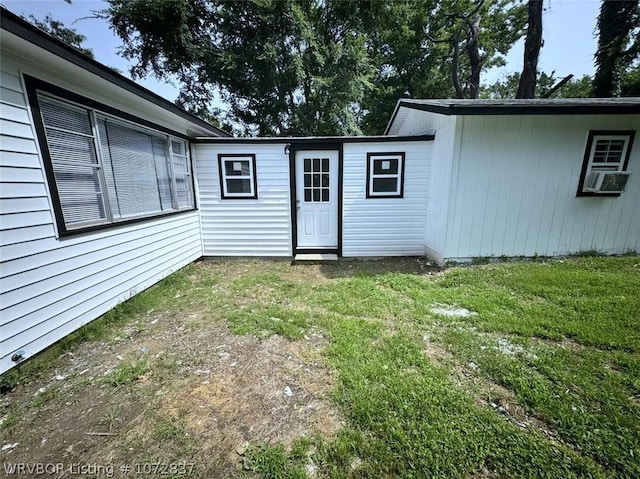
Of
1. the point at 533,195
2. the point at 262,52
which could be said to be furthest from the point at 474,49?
the point at 533,195

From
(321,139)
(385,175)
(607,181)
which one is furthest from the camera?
(385,175)

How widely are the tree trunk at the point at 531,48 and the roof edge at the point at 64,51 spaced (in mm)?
13459

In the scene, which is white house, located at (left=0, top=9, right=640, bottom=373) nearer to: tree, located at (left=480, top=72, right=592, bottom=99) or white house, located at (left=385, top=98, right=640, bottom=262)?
white house, located at (left=385, top=98, right=640, bottom=262)

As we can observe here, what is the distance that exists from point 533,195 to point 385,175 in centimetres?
269

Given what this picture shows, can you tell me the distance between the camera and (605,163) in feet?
15.9

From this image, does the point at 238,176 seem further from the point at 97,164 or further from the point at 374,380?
the point at 374,380

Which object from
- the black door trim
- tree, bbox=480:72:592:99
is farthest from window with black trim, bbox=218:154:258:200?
tree, bbox=480:72:592:99

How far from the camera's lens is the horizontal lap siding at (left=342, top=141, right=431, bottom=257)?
5.49 metres

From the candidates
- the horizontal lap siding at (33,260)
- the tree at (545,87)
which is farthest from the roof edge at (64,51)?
the tree at (545,87)

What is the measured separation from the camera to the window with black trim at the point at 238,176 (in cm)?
555

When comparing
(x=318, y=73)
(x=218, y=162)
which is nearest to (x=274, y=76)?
(x=318, y=73)

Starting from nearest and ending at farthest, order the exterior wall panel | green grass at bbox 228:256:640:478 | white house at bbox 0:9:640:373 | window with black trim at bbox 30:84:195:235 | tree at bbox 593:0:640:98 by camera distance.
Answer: green grass at bbox 228:256:640:478 → white house at bbox 0:9:640:373 → window with black trim at bbox 30:84:195:235 → the exterior wall panel → tree at bbox 593:0:640:98

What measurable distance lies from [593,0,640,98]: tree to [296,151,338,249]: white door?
56.5ft

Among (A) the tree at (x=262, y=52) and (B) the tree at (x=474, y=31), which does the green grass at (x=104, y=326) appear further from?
(B) the tree at (x=474, y=31)
